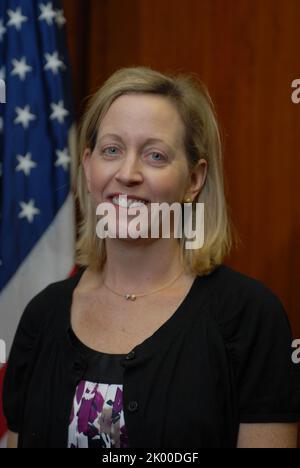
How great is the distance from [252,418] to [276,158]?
0.97m

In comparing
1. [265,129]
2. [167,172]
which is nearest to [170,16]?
[265,129]

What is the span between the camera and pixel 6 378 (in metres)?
1.48

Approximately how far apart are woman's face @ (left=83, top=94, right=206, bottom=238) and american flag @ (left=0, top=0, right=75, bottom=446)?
64 cm

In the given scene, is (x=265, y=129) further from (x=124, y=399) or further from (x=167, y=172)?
Result: (x=124, y=399)

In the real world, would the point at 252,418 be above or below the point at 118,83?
below

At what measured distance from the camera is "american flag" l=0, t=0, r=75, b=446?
196 cm

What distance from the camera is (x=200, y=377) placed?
1226 mm

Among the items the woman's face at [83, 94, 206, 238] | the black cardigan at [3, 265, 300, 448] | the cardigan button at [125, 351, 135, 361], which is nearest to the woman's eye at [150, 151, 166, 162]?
the woman's face at [83, 94, 206, 238]

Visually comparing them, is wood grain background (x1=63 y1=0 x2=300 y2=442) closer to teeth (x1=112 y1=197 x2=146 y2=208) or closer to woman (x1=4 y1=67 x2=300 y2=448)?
woman (x1=4 y1=67 x2=300 y2=448)

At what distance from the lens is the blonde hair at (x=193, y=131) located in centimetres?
136

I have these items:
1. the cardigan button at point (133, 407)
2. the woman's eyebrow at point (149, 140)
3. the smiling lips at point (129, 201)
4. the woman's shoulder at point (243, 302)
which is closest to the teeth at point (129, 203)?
the smiling lips at point (129, 201)

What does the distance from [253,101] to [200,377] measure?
1.06 metres

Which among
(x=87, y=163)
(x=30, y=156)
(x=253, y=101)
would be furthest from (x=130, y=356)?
(x=253, y=101)
